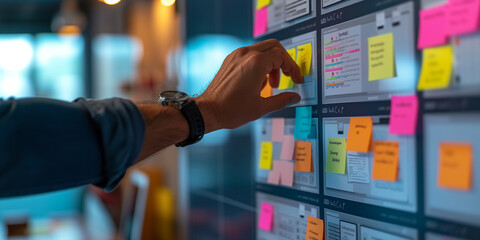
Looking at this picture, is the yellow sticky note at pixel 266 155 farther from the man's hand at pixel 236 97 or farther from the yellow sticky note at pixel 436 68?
the yellow sticky note at pixel 436 68

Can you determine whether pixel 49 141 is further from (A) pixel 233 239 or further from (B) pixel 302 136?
(A) pixel 233 239

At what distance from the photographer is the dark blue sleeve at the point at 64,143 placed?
0.86 m

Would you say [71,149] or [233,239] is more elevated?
[71,149]

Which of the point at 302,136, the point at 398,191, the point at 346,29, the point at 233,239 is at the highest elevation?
the point at 346,29

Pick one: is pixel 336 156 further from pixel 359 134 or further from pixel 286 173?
pixel 286 173

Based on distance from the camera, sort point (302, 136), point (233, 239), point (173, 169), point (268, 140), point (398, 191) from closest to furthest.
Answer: point (398, 191)
point (302, 136)
point (268, 140)
point (233, 239)
point (173, 169)

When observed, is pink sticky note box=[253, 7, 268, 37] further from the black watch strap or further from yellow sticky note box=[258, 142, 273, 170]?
the black watch strap

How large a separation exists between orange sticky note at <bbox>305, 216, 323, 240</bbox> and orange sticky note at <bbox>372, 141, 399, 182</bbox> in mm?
250

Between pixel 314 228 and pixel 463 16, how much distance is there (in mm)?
641

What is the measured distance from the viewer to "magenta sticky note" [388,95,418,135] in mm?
914

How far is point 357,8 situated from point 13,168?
772mm

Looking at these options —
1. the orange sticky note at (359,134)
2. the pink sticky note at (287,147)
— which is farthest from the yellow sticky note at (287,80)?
the orange sticky note at (359,134)

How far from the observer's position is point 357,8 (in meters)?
1.07

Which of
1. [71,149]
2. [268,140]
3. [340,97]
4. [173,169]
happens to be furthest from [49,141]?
[173,169]
